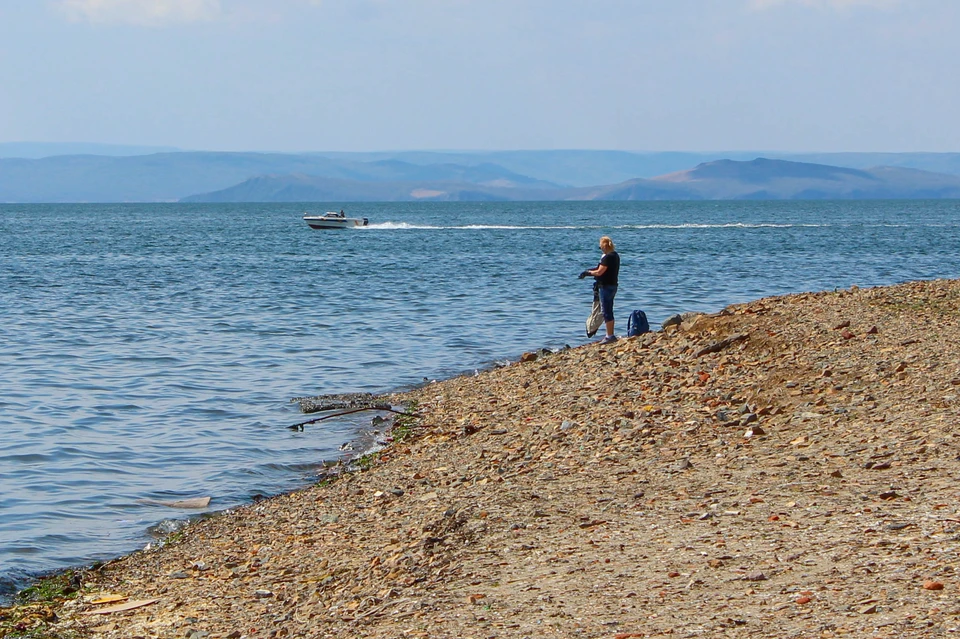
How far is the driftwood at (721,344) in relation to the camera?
14828 millimetres

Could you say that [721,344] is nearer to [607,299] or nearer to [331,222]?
[607,299]

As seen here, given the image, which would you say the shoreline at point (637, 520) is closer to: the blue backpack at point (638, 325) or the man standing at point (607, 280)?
the blue backpack at point (638, 325)

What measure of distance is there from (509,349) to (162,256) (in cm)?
4314

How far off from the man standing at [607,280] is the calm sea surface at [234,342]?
3178 mm

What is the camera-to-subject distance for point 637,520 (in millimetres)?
8227

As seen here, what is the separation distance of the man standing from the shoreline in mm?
3238

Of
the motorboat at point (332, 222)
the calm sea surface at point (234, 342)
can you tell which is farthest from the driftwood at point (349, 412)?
the motorboat at point (332, 222)

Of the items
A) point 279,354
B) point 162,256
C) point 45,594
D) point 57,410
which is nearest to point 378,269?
point 162,256

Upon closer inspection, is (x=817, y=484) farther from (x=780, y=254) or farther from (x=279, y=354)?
(x=780, y=254)

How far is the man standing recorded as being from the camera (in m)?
17.9

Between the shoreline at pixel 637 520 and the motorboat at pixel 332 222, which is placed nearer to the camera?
the shoreline at pixel 637 520

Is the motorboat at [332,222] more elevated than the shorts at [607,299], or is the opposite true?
the shorts at [607,299]

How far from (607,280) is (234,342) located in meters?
9.40

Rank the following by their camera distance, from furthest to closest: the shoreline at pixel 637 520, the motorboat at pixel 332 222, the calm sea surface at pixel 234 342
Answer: the motorboat at pixel 332 222
the calm sea surface at pixel 234 342
the shoreline at pixel 637 520
